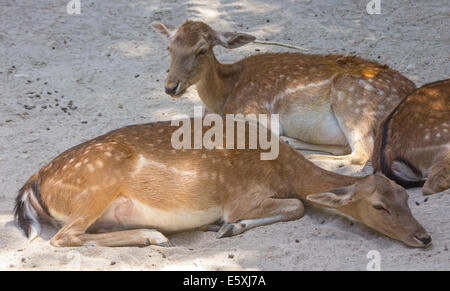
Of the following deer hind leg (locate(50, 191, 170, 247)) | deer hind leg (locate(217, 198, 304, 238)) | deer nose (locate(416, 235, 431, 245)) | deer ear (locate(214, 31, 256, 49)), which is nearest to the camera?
deer nose (locate(416, 235, 431, 245))

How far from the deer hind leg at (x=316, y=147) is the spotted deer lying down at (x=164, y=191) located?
5.88ft

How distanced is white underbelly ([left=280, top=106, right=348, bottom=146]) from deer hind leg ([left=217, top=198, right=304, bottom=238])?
84.2 inches

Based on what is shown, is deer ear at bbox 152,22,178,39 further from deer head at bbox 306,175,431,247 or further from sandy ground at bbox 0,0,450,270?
deer head at bbox 306,175,431,247

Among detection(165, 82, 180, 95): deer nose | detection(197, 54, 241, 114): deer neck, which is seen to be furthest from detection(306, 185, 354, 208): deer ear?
detection(197, 54, 241, 114): deer neck

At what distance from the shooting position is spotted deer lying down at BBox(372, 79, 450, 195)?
5.92 m

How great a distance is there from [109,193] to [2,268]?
3.29ft

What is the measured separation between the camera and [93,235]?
5281mm

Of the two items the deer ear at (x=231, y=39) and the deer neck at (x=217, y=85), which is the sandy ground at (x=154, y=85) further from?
the deer ear at (x=231, y=39)

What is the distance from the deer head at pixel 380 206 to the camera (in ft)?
15.9

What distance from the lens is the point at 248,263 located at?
4.74 m

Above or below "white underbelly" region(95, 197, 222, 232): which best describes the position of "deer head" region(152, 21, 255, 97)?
above

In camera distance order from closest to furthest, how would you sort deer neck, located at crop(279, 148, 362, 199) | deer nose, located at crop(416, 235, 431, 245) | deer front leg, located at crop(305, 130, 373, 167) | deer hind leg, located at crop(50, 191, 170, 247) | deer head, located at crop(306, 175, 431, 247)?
1. deer nose, located at crop(416, 235, 431, 245)
2. deer head, located at crop(306, 175, 431, 247)
3. deer hind leg, located at crop(50, 191, 170, 247)
4. deer neck, located at crop(279, 148, 362, 199)
5. deer front leg, located at crop(305, 130, 373, 167)
